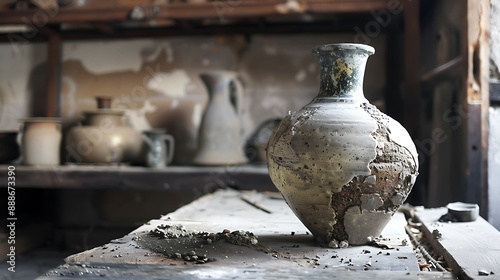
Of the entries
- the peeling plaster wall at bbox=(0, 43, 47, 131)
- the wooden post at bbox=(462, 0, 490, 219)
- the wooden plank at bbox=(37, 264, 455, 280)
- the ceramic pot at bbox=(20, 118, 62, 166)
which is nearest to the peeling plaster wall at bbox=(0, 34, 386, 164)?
the peeling plaster wall at bbox=(0, 43, 47, 131)

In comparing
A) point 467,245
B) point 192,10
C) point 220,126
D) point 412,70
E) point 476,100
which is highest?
point 192,10

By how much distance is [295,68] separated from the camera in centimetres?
308

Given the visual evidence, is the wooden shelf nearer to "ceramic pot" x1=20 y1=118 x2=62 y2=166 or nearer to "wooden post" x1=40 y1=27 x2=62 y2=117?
"ceramic pot" x1=20 y1=118 x2=62 y2=166

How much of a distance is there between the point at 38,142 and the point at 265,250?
2041 millimetres

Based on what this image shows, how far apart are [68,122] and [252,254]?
2.45m

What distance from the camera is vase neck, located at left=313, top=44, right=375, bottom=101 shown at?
127cm

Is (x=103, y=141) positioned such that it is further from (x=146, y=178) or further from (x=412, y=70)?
(x=412, y=70)

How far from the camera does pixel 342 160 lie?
117cm

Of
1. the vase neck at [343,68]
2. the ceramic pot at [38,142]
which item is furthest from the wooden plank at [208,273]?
the ceramic pot at [38,142]

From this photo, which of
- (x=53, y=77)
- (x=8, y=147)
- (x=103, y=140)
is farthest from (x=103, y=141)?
(x=53, y=77)

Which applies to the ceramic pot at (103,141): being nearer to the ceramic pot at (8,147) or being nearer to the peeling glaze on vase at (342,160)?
the ceramic pot at (8,147)

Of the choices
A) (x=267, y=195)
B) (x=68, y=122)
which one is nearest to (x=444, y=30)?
(x=267, y=195)

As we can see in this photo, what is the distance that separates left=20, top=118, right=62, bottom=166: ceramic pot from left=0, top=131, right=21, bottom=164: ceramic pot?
113 millimetres

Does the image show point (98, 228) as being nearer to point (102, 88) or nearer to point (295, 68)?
point (102, 88)
